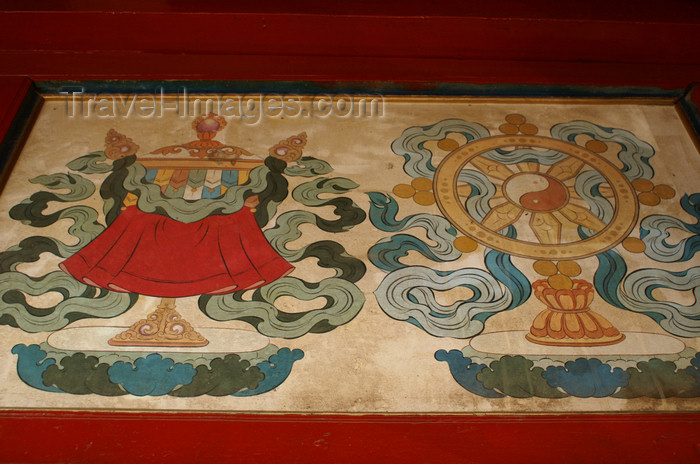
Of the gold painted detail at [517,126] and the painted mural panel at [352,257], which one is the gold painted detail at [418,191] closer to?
the painted mural panel at [352,257]

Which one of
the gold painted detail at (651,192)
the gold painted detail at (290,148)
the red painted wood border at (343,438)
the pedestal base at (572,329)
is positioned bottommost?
the red painted wood border at (343,438)

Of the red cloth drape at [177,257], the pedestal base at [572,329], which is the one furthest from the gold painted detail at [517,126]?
the red cloth drape at [177,257]

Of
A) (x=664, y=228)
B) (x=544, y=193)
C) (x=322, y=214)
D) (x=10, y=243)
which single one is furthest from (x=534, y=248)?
(x=10, y=243)

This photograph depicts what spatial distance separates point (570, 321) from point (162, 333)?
1.61 meters

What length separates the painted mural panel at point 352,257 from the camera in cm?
295

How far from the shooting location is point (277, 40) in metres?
4.52

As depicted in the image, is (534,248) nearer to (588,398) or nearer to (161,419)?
(588,398)

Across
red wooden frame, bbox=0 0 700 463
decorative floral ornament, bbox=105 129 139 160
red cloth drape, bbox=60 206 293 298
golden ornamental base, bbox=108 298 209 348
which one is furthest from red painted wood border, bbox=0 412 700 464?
red wooden frame, bbox=0 0 700 463

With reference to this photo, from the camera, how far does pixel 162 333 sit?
3096 mm

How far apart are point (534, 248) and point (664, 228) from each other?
2.09ft

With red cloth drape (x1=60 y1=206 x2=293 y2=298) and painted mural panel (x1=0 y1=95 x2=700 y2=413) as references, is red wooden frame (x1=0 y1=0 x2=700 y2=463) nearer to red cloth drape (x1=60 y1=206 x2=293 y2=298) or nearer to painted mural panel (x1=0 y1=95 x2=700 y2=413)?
painted mural panel (x1=0 y1=95 x2=700 y2=413)

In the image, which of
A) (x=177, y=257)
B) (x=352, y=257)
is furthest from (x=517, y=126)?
(x=177, y=257)

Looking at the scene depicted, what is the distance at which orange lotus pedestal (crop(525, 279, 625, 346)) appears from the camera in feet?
10.2

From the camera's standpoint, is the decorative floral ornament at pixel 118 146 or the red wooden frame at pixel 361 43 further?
the red wooden frame at pixel 361 43
